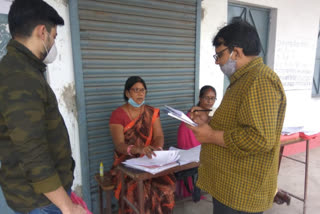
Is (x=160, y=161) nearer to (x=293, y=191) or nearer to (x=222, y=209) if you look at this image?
(x=222, y=209)

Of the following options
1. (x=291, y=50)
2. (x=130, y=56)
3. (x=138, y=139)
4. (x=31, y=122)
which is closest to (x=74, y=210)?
(x=31, y=122)

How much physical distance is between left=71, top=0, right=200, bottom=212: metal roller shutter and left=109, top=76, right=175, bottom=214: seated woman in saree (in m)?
0.22

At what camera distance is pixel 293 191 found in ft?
9.66

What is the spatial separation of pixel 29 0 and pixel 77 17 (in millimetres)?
1129

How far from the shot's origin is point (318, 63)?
4402 millimetres

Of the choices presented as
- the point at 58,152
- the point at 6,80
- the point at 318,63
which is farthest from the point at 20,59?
the point at 318,63

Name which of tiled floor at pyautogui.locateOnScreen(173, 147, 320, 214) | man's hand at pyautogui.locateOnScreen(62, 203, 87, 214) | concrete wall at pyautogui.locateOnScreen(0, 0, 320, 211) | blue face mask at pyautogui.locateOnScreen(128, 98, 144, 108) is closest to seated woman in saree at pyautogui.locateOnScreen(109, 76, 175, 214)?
blue face mask at pyautogui.locateOnScreen(128, 98, 144, 108)

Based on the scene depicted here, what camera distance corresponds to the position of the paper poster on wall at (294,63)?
3609mm

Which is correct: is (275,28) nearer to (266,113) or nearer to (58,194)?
(266,113)

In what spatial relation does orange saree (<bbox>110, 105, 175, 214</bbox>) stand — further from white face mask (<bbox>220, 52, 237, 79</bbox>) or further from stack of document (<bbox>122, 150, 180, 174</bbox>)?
white face mask (<bbox>220, 52, 237, 79</bbox>)

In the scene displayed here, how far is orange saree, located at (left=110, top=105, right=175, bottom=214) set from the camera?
6.37ft

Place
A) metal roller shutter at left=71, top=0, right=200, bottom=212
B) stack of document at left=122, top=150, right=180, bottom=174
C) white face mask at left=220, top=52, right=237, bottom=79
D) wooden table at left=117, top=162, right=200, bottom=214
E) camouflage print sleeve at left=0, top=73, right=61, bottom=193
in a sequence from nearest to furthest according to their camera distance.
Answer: camouflage print sleeve at left=0, top=73, right=61, bottom=193
white face mask at left=220, top=52, right=237, bottom=79
wooden table at left=117, top=162, right=200, bottom=214
stack of document at left=122, top=150, right=180, bottom=174
metal roller shutter at left=71, top=0, right=200, bottom=212

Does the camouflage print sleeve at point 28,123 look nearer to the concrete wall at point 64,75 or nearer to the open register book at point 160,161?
the open register book at point 160,161

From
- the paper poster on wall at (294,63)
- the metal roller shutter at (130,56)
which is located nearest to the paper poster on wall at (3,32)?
the metal roller shutter at (130,56)
